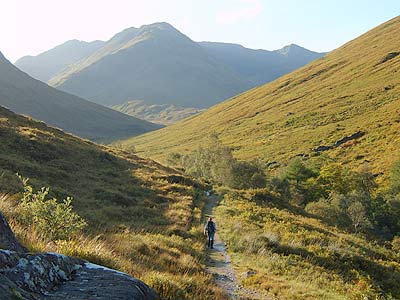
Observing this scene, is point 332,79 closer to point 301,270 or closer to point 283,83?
point 283,83

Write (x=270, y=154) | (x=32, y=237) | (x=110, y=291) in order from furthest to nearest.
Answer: (x=270, y=154), (x=32, y=237), (x=110, y=291)

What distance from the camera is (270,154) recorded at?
312 ft

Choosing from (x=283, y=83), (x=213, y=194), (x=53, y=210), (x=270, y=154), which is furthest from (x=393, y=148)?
(x=283, y=83)

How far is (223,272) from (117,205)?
15043mm

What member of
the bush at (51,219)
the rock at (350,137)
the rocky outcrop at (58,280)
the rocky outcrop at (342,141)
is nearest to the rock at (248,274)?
the bush at (51,219)

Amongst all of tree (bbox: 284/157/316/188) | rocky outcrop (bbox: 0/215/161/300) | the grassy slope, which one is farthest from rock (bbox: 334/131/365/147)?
rocky outcrop (bbox: 0/215/161/300)

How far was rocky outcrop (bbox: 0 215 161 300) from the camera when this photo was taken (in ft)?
13.8

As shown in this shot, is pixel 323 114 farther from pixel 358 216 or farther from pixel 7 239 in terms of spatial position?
pixel 7 239

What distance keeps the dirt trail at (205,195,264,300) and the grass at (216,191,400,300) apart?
41 cm

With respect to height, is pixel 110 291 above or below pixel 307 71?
below

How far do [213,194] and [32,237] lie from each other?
35.3m

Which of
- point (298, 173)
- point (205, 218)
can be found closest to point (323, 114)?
point (298, 173)

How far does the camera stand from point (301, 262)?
18.0m

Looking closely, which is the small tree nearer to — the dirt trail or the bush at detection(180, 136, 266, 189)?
the bush at detection(180, 136, 266, 189)
